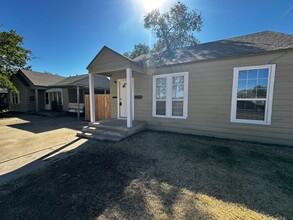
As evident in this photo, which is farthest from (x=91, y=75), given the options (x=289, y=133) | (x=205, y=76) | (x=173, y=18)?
(x=173, y=18)

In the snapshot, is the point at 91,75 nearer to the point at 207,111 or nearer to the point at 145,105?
the point at 145,105

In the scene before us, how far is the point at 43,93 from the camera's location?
1670 cm

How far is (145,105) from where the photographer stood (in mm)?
7129

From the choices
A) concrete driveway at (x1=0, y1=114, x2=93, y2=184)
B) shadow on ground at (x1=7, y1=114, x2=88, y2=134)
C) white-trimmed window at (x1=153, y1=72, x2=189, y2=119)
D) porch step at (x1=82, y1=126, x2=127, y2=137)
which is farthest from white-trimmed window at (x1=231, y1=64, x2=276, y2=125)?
shadow on ground at (x1=7, y1=114, x2=88, y2=134)

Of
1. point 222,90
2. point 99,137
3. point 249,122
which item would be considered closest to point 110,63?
point 99,137

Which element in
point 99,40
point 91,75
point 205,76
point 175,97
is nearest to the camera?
point 205,76

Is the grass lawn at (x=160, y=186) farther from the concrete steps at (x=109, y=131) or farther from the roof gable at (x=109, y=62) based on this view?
the roof gable at (x=109, y=62)

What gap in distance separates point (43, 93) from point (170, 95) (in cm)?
1729

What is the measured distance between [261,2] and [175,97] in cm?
732

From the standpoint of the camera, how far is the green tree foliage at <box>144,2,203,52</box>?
17.1m

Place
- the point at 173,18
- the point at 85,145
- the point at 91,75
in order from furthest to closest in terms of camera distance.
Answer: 1. the point at 173,18
2. the point at 91,75
3. the point at 85,145

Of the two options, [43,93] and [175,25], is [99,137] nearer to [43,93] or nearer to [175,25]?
[43,93]

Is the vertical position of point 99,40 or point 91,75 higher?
point 99,40

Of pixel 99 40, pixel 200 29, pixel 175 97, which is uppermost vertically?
pixel 200 29
